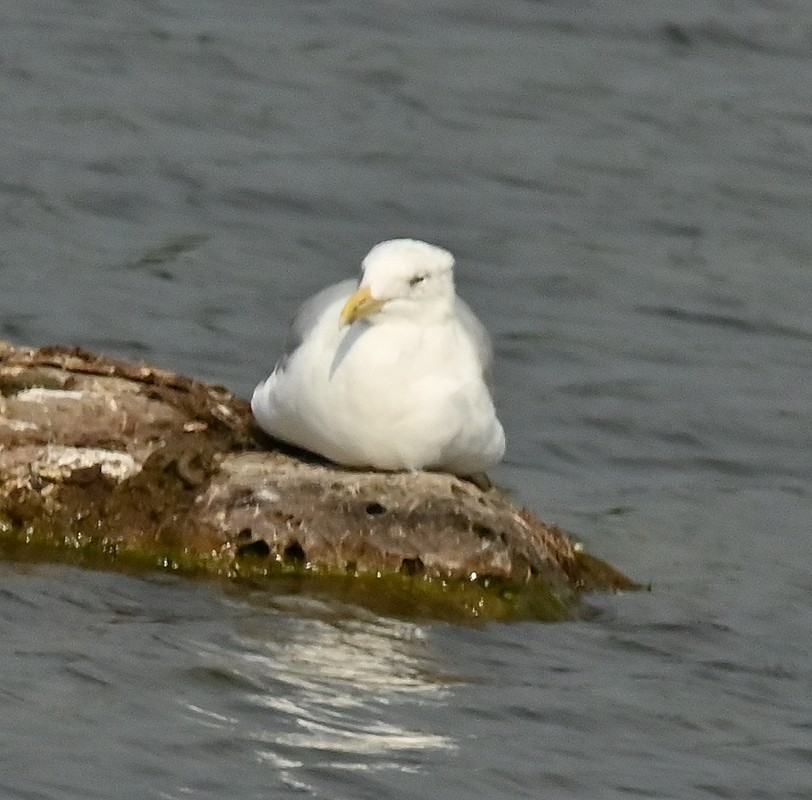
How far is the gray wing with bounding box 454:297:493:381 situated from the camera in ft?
29.9

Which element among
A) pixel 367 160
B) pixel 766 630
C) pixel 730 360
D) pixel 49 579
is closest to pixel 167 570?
pixel 49 579

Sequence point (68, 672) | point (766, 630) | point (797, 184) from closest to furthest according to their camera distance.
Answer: point (68, 672) → point (766, 630) → point (797, 184)

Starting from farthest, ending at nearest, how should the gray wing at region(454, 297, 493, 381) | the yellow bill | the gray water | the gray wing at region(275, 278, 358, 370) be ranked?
the gray wing at region(454, 297, 493, 381), the gray wing at region(275, 278, 358, 370), the yellow bill, the gray water

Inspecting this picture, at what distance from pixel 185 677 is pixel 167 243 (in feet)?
22.4

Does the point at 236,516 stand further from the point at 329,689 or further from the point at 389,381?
the point at 329,689

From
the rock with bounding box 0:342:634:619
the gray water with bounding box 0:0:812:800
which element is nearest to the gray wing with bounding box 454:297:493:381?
the rock with bounding box 0:342:634:619

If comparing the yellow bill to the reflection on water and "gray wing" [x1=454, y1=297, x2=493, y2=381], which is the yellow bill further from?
the reflection on water

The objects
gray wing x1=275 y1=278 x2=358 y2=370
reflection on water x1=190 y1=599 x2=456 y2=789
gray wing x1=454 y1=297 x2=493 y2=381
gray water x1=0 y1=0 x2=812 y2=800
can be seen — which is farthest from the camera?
→ gray wing x1=454 y1=297 x2=493 y2=381

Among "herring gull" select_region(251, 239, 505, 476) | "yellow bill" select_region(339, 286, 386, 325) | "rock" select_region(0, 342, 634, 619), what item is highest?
"yellow bill" select_region(339, 286, 386, 325)

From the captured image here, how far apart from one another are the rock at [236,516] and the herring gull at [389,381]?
14 cm

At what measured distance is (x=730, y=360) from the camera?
13.0 metres

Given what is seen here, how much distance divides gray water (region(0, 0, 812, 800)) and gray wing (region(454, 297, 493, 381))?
45.2 inches

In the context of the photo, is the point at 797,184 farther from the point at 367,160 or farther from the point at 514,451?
the point at 514,451

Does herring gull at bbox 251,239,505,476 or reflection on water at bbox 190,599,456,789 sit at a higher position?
herring gull at bbox 251,239,505,476
